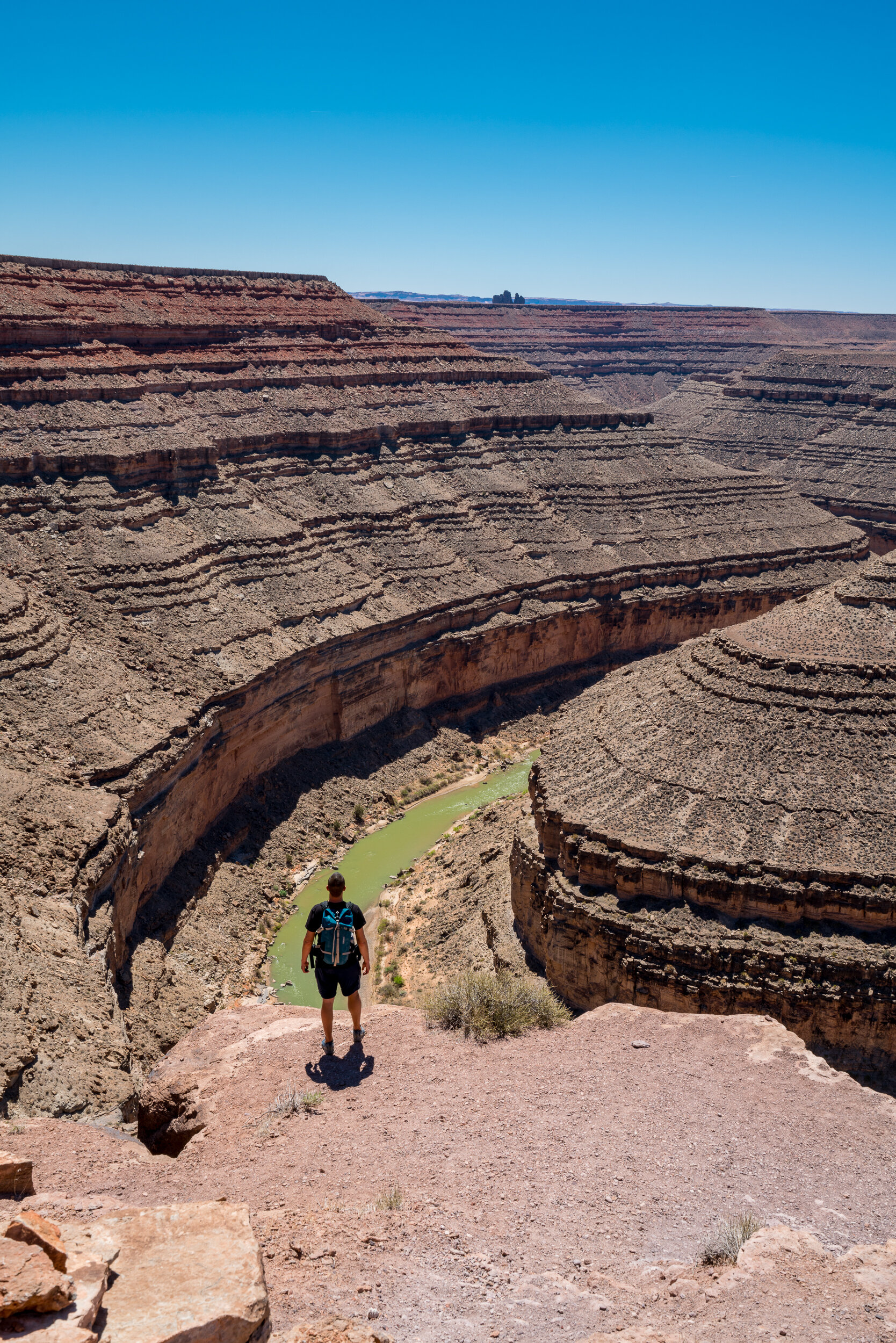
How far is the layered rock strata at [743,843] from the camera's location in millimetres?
19938

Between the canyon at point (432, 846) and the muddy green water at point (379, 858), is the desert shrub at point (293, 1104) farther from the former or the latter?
the muddy green water at point (379, 858)

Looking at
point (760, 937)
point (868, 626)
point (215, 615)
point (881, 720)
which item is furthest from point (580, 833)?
point (215, 615)

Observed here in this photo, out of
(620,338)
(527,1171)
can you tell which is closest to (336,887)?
(527,1171)

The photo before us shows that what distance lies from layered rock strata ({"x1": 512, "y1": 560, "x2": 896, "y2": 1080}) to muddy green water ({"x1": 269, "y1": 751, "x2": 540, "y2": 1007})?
5.96m

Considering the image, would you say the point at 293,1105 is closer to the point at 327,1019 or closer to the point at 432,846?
the point at 327,1019

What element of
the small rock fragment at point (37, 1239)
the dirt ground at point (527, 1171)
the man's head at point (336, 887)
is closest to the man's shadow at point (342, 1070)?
the dirt ground at point (527, 1171)

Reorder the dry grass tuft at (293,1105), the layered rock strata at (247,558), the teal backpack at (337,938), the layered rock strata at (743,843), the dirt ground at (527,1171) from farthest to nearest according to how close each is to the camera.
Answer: the layered rock strata at (247,558) < the layered rock strata at (743,843) < the teal backpack at (337,938) < the dry grass tuft at (293,1105) < the dirt ground at (527,1171)

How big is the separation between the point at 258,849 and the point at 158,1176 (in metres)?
21.1

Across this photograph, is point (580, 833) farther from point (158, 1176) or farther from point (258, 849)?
point (158, 1176)

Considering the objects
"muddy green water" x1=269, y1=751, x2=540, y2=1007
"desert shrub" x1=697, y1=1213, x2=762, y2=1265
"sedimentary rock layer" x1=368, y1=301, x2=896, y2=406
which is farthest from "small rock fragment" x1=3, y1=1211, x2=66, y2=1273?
"sedimentary rock layer" x1=368, y1=301, x2=896, y2=406

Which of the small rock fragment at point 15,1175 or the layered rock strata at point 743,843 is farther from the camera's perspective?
the layered rock strata at point 743,843

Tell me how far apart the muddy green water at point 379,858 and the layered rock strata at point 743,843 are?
5955 millimetres

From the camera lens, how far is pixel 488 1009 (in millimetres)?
14570

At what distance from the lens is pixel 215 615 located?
3412cm
